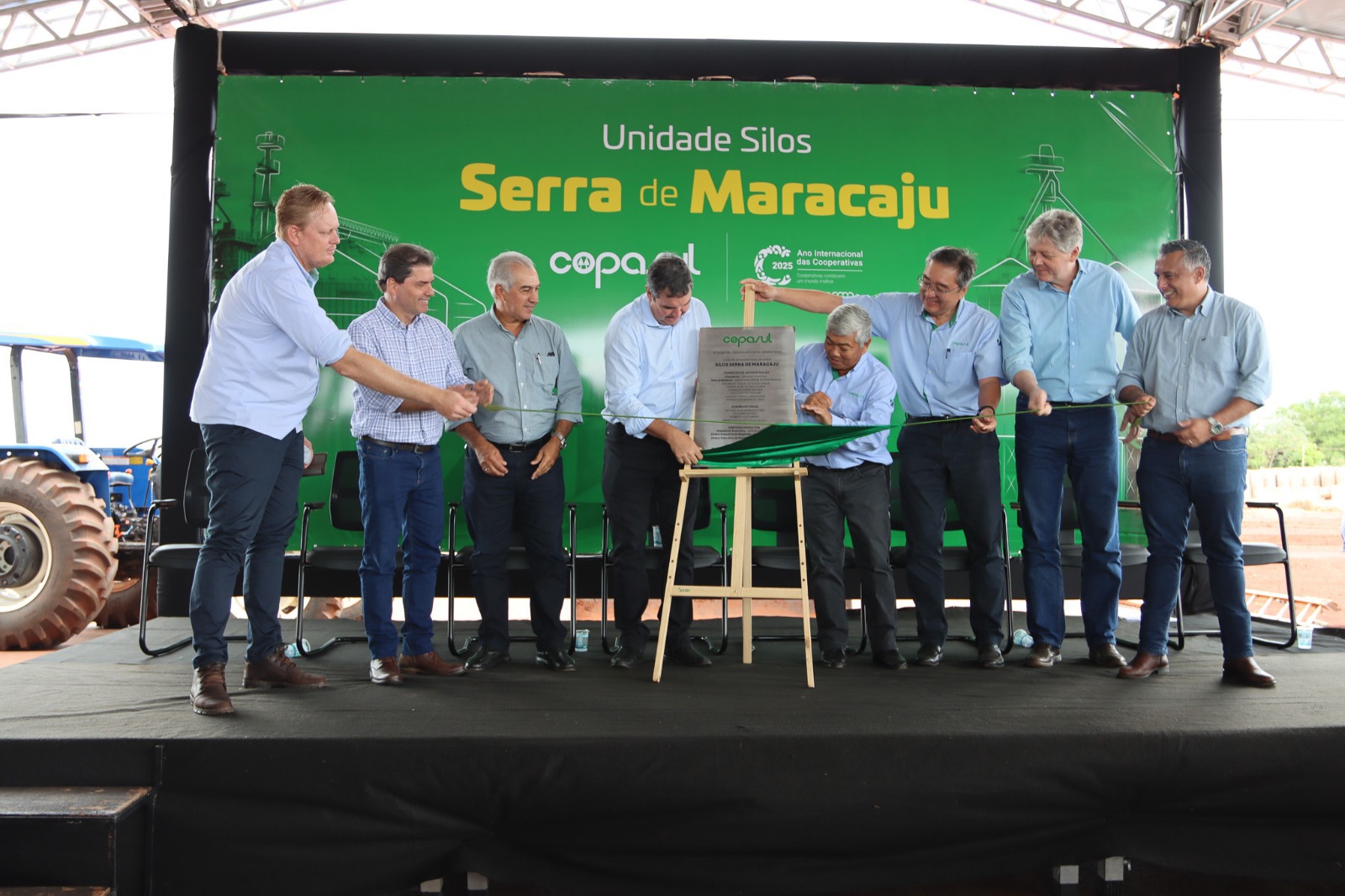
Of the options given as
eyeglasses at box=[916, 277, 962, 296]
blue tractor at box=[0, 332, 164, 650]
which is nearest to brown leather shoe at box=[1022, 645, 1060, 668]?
eyeglasses at box=[916, 277, 962, 296]

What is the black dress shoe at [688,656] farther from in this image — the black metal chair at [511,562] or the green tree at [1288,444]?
the green tree at [1288,444]

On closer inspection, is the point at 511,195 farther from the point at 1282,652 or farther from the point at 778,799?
the point at 1282,652

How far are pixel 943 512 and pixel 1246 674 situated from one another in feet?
3.90

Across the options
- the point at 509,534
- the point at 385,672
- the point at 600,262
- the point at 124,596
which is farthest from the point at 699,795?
the point at 124,596

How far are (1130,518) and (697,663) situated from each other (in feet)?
10.1

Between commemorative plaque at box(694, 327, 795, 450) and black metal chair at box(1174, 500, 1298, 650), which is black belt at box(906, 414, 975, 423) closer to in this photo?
commemorative plaque at box(694, 327, 795, 450)

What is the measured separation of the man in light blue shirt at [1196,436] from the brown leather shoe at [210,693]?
3.07 m

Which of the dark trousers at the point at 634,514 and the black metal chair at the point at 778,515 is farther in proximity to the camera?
the black metal chair at the point at 778,515

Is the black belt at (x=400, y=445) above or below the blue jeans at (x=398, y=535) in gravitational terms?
above

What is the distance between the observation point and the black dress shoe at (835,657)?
3.58m

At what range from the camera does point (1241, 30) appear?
730cm

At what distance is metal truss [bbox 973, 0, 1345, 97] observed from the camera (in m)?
7.40

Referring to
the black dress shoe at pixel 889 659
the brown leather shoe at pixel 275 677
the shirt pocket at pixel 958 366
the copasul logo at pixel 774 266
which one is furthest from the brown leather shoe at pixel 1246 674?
the brown leather shoe at pixel 275 677

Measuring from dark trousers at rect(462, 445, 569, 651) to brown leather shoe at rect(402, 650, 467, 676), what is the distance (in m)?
0.22
